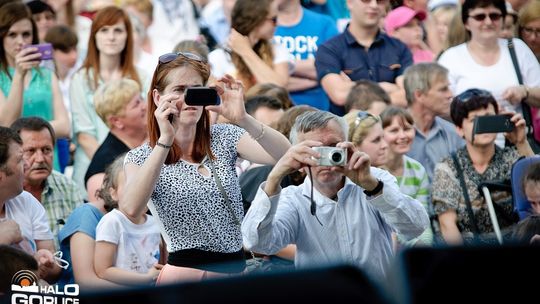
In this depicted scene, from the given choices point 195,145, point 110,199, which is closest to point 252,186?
point 110,199

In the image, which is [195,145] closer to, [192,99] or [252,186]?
[192,99]

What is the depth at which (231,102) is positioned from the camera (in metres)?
5.52

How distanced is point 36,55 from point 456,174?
3089 millimetres

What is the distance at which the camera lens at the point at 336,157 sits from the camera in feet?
17.1

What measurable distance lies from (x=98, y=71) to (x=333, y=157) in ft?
14.9

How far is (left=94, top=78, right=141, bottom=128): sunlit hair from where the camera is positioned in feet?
27.5

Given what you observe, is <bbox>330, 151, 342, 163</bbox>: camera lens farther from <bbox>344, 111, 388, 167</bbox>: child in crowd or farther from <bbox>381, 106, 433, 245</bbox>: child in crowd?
<bbox>381, 106, 433, 245</bbox>: child in crowd

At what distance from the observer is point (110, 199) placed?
713cm

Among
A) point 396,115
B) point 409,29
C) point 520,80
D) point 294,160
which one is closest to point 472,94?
point 396,115

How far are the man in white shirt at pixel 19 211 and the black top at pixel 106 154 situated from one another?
109cm

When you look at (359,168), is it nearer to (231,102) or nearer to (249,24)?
(231,102)

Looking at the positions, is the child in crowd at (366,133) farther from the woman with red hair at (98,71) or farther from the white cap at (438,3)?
the white cap at (438,3)

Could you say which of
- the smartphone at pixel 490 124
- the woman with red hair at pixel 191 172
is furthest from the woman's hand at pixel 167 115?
the smartphone at pixel 490 124

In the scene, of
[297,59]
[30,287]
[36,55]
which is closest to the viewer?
[30,287]
